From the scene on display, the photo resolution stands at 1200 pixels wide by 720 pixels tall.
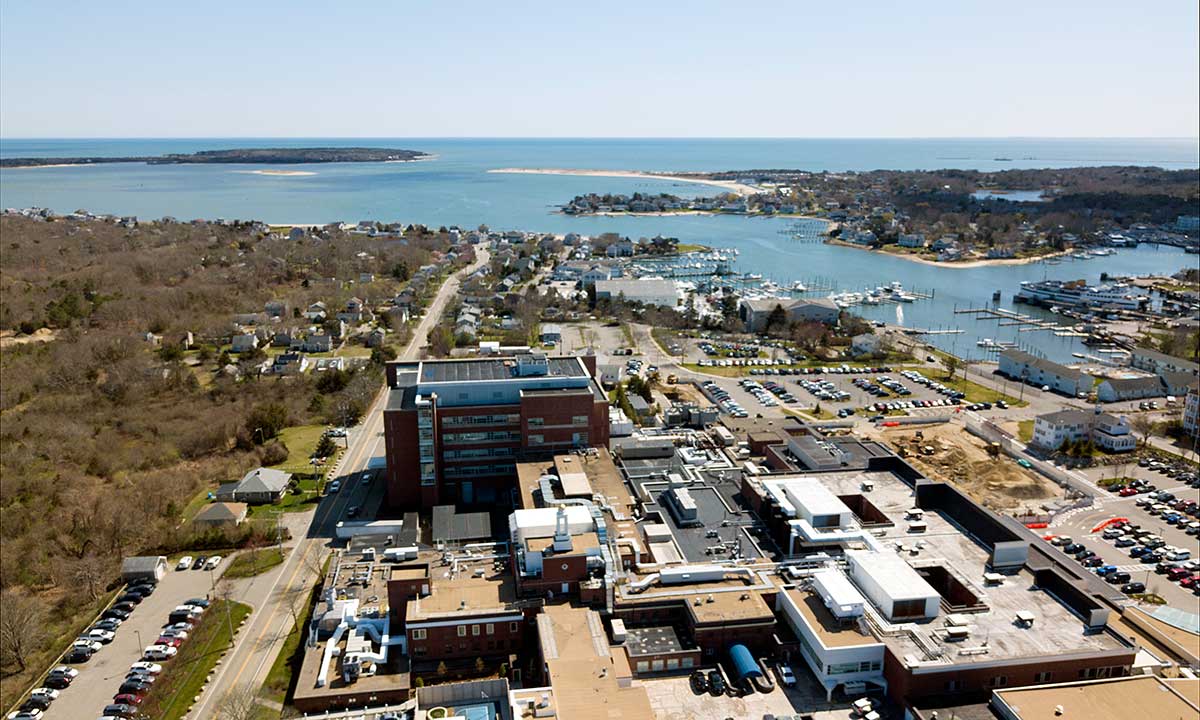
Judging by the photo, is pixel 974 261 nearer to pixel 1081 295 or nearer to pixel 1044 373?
pixel 1081 295

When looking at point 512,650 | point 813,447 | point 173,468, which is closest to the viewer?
point 512,650

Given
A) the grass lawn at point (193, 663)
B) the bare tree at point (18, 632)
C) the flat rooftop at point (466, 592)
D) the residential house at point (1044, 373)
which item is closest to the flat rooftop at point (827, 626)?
the flat rooftop at point (466, 592)

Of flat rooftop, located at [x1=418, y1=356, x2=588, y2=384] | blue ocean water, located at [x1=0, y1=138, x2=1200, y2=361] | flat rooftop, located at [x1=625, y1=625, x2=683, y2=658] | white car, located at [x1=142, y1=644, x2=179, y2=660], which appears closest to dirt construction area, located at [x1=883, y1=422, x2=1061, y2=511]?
flat rooftop, located at [x1=418, y1=356, x2=588, y2=384]

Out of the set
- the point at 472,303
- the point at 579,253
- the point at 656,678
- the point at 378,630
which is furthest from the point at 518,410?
the point at 579,253

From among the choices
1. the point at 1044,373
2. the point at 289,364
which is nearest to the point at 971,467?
the point at 1044,373

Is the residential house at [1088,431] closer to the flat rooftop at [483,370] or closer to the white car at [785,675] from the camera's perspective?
the flat rooftop at [483,370]

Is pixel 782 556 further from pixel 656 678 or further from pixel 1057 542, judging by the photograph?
pixel 1057 542
